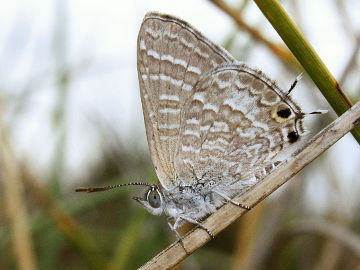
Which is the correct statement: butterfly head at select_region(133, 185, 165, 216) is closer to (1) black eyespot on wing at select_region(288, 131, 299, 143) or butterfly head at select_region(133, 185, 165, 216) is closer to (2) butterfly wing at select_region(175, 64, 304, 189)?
(2) butterfly wing at select_region(175, 64, 304, 189)

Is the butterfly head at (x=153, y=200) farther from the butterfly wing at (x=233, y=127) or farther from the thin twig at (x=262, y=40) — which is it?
the thin twig at (x=262, y=40)

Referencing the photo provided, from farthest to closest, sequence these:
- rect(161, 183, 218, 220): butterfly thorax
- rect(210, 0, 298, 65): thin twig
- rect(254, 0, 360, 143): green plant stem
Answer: rect(210, 0, 298, 65): thin twig < rect(161, 183, 218, 220): butterfly thorax < rect(254, 0, 360, 143): green plant stem

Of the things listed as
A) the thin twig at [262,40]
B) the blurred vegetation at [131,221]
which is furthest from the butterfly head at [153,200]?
the thin twig at [262,40]

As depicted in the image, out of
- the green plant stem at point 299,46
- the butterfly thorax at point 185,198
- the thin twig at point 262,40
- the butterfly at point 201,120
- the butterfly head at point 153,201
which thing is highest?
the green plant stem at point 299,46

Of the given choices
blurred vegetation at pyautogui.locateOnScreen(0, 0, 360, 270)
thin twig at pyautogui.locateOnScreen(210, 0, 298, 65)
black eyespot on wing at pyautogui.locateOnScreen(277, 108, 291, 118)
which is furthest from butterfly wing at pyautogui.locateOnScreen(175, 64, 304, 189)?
thin twig at pyautogui.locateOnScreen(210, 0, 298, 65)

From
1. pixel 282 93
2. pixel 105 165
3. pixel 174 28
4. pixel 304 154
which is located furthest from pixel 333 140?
pixel 105 165

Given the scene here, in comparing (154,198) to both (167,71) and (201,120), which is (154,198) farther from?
(167,71)

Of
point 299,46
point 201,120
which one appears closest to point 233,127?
point 201,120
